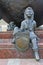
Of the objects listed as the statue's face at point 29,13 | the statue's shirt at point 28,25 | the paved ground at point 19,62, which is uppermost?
the statue's face at point 29,13

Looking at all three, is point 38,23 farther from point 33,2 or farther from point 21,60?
point 21,60

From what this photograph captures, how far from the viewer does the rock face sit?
526 cm

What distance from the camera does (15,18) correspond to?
5.46 m

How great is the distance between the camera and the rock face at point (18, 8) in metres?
5.26

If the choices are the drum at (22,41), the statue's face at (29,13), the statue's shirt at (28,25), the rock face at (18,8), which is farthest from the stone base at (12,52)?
the rock face at (18,8)

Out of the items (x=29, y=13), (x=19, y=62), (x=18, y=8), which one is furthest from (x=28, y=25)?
(x=19, y=62)

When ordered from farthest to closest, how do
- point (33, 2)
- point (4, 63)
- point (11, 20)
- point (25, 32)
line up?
point (11, 20), point (33, 2), point (25, 32), point (4, 63)

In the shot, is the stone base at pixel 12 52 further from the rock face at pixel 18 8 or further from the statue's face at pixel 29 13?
Result: the rock face at pixel 18 8

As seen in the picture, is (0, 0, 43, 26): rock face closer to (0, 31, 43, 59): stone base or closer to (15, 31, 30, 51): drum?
(15, 31, 30, 51): drum

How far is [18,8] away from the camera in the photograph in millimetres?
5273

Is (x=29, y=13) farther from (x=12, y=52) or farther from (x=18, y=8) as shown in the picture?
(x=12, y=52)

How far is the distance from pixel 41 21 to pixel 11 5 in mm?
641

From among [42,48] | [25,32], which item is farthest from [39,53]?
[25,32]

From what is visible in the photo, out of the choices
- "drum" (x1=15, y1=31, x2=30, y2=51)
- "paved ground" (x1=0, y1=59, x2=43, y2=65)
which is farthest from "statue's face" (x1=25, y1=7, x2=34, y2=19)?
"paved ground" (x1=0, y1=59, x2=43, y2=65)
